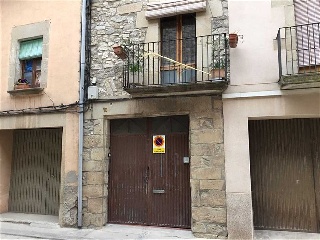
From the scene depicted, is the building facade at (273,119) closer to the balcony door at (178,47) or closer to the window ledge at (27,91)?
the balcony door at (178,47)

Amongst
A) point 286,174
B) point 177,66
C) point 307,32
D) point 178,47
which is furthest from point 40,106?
point 307,32

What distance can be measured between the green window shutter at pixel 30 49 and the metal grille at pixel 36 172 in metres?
2.06

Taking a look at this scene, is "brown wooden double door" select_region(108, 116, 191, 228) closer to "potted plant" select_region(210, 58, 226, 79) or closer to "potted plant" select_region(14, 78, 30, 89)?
"potted plant" select_region(210, 58, 226, 79)

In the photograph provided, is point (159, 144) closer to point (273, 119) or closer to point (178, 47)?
point (178, 47)

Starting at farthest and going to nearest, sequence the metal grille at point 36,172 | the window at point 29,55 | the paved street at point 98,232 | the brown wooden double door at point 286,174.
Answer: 1. the metal grille at point 36,172
2. the window at point 29,55
3. the brown wooden double door at point 286,174
4. the paved street at point 98,232

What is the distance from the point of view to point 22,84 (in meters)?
7.39

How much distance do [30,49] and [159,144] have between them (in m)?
4.43

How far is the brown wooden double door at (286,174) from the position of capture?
18.9 feet

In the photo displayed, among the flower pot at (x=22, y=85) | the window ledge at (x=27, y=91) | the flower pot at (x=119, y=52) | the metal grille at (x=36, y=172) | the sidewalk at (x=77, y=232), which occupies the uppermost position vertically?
the flower pot at (x=119, y=52)

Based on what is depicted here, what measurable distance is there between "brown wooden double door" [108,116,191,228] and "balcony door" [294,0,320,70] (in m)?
2.69

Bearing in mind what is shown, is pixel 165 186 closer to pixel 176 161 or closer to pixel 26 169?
pixel 176 161

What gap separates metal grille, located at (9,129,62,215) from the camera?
7605 mm

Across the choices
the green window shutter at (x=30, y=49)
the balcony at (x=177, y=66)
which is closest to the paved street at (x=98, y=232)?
the balcony at (x=177, y=66)

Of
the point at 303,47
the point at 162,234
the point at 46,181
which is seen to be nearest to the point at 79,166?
the point at 46,181
